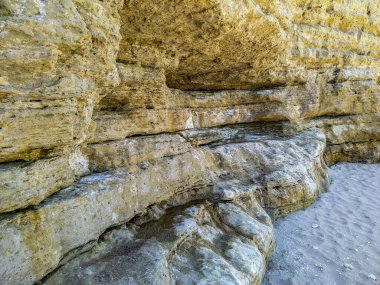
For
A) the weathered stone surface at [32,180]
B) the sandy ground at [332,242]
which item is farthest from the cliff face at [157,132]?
the sandy ground at [332,242]

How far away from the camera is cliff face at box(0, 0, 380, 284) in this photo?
2.43m

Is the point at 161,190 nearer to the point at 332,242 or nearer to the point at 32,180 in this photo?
the point at 32,180

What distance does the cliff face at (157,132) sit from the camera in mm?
2428

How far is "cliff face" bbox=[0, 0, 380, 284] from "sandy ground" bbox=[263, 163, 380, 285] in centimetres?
31

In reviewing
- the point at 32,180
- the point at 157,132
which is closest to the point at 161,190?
the point at 157,132

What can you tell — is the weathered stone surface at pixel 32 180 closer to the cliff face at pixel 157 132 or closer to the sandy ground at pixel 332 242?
the cliff face at pixel 157 132

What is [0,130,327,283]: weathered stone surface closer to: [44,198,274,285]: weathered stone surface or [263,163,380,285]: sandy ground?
[44,198,274,285]: weathered stone surface

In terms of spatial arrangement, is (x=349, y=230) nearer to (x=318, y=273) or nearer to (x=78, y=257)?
(x=318, y=273)

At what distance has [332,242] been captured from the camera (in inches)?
170

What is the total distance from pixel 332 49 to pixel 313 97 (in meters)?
1.40

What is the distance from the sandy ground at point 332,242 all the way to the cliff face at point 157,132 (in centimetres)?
31

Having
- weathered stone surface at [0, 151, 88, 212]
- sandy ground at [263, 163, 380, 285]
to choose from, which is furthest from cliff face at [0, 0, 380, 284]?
sandy ground at [263, 163, 380, 285]

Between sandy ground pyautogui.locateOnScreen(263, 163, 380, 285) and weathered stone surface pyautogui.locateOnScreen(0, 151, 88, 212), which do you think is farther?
sandy ground pyautogui.locateOnScreen(263, 163, 380, 285)

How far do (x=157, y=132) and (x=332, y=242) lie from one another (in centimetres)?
330
